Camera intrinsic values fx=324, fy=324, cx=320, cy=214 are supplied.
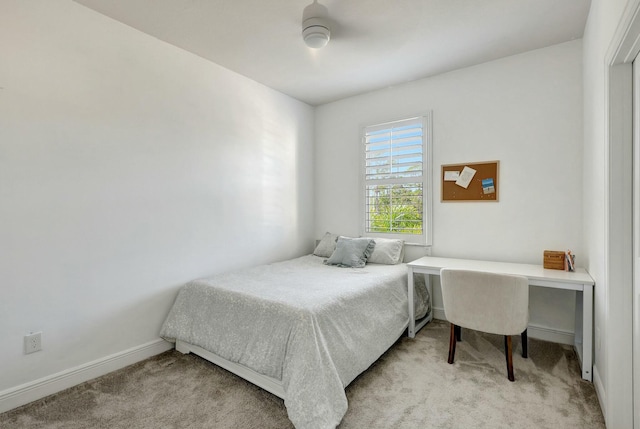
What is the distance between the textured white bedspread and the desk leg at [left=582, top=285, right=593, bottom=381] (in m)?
1.20

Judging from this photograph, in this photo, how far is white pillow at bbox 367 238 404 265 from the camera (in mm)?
3303

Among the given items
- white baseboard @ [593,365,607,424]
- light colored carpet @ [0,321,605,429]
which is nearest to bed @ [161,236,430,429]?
light colored carpet @ [0,321,605,429]

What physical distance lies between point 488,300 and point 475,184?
1301 millimetres

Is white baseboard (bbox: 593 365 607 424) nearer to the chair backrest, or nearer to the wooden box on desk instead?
the chair backrest

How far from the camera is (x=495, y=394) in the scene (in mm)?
1991

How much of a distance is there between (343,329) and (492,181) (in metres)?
2.01

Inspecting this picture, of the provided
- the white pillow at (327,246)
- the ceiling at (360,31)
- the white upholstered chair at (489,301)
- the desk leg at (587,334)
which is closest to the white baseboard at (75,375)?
the white pillow at (327,246)

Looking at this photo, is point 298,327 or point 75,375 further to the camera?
point 75,375

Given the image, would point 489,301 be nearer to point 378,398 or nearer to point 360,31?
point 378,398

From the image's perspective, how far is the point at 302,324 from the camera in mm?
1855

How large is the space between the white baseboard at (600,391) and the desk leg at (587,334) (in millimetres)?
38

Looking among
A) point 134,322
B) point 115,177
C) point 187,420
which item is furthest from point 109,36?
point 187,420

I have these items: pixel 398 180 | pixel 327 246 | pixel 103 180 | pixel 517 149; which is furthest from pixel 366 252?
pixel 103 180

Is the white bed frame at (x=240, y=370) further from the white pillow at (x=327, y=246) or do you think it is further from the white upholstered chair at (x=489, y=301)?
the white pillow at (x=327, y=246)
